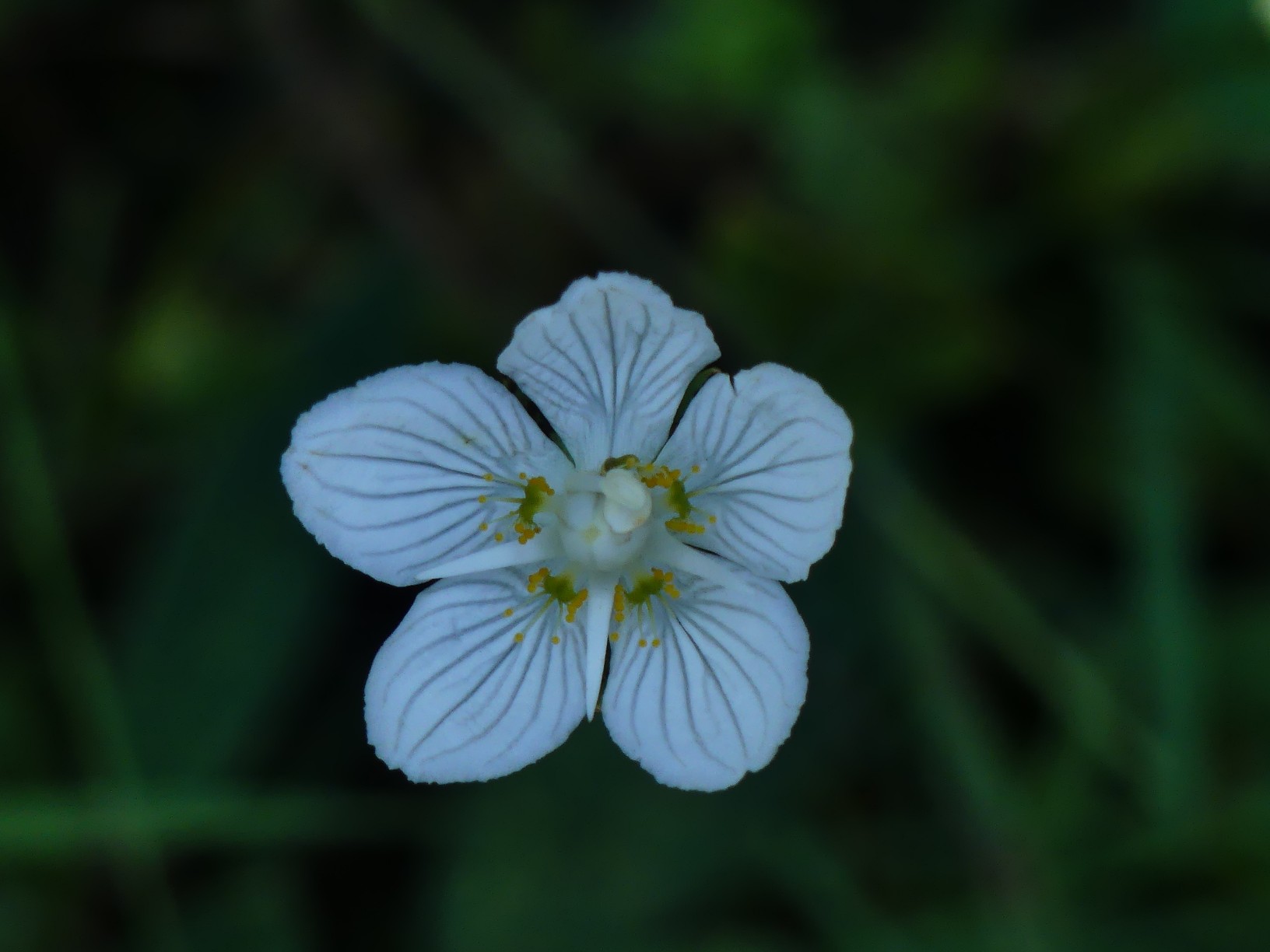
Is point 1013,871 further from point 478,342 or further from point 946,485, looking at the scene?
point 478,342

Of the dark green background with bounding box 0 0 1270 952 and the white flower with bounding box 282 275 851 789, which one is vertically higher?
the dark green background with bounding box 0 0 1270 952

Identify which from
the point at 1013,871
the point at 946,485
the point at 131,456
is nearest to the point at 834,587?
the point at 946,485

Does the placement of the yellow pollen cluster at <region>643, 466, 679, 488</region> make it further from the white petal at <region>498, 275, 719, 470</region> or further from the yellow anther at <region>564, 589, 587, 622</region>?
the yellow anther at <region>564, 589, 587, 622</region>

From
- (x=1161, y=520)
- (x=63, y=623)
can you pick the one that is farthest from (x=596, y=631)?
(x=63, y=623)

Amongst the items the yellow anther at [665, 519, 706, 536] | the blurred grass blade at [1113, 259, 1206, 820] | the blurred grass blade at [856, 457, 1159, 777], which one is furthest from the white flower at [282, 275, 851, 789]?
the blurred grass blade at [1113, 259, 1206, 820]

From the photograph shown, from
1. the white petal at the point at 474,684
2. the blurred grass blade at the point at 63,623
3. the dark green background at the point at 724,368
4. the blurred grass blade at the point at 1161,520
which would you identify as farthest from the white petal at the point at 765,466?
the blurred grass blade at the point at 63,623

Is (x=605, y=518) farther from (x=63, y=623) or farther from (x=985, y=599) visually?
(x=63, y=623)

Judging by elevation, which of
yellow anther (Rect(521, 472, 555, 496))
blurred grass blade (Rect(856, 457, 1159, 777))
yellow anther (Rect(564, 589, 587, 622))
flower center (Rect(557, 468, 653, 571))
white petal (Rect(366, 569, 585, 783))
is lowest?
white petal (Rect(366, 569, 585, 783))
